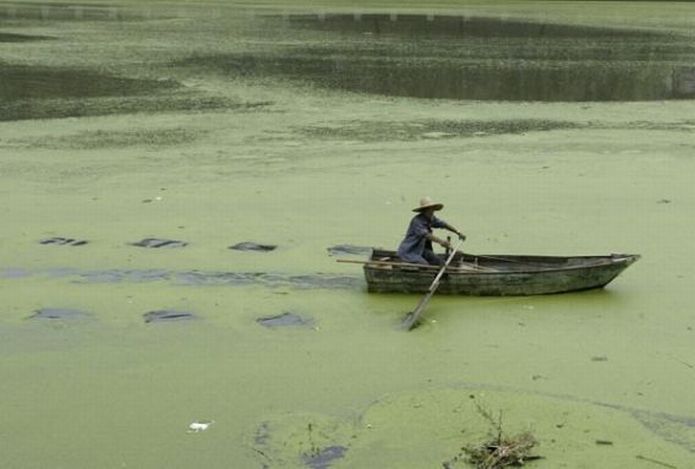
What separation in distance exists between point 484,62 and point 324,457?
76.1 feet

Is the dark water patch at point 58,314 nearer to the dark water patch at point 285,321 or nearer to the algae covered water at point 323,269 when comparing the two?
the algae covered water at point 323,269

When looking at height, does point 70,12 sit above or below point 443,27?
above

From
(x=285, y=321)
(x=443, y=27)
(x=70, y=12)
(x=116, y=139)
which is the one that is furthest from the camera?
(x=70, y=12)

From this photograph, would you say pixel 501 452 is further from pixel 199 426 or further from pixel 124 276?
pixel 124 276

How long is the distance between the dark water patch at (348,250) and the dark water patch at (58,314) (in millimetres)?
2860

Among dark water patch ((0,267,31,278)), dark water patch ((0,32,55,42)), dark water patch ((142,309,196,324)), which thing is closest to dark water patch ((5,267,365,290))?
dark water patch ((0,267,31,278))

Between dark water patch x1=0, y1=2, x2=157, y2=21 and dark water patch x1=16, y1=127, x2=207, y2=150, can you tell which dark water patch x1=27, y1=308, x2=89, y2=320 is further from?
dark water patch x1=0, y1=2, x2=157, y2=21

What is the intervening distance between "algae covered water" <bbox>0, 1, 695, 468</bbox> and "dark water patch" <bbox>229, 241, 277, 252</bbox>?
4cm

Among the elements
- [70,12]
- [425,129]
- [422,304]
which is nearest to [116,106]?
[425,129]

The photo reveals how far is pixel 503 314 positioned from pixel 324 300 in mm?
1672

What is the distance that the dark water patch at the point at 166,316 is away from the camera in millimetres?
9695

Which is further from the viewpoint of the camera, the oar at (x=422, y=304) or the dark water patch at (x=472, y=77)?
the dark water patch at (x=472, y=77)

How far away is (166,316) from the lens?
977cm

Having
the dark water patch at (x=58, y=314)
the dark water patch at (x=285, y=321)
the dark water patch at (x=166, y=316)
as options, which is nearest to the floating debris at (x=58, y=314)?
the dark water patch at (x=58, y=314)
